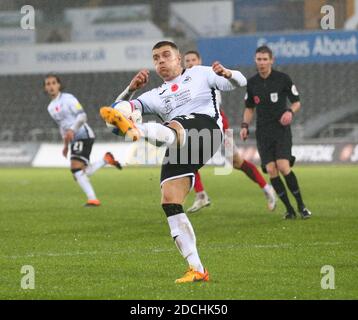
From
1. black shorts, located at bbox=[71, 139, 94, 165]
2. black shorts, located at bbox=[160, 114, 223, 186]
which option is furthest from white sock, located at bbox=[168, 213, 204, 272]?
black shorts, located at bbox=[71, 139, 94, 165]

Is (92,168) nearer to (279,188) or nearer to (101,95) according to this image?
(279,188)

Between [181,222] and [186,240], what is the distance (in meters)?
0.17

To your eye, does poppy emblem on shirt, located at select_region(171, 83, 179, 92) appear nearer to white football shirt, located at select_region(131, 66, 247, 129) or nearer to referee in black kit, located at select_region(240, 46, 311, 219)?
white football shirt, located at select_region(131, 66, 247, 129)

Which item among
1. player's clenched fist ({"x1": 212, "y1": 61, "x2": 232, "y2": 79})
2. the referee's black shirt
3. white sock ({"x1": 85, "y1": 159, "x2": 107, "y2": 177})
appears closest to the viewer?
player's clenched fist ({"x1": 212, "y1": 61, "x2": 232, "y2": 79})

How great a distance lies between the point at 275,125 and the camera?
13211 mm

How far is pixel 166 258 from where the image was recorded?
9.36 m

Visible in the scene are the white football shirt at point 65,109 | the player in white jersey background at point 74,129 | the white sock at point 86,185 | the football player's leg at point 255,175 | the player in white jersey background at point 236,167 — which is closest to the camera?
the player in white jersey background at point 236,167

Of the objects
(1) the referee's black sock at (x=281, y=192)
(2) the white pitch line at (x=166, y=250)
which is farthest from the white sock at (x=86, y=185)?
(2) the white pitch line at (x=166, y=250)

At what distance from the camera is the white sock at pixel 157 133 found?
7.58m

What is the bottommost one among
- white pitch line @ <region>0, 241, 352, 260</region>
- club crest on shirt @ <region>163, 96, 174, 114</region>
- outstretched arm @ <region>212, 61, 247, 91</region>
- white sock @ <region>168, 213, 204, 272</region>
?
white pitch line @ <region>0, 241, 352, 260</region>

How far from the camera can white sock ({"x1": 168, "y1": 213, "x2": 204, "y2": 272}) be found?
7883mm

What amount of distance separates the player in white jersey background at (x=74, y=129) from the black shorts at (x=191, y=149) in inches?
298

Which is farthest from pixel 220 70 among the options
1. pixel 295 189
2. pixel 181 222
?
pixel 295 189

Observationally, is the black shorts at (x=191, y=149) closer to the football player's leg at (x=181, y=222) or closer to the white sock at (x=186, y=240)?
the football player's leg at (x=181, y=222)
